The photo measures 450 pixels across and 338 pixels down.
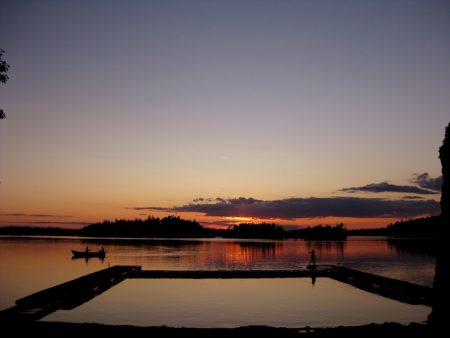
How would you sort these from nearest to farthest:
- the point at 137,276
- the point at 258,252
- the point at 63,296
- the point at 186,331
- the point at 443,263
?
1. the point at 443,263
2. the point at 186,331
3. the point at 63,296
4. the point at 137,276
5. the point at 258,252

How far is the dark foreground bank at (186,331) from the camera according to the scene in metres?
17.9

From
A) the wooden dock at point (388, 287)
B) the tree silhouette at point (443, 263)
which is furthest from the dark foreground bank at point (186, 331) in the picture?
the wooden dock at point (388, 287)

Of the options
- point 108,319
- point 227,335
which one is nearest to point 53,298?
point 108,319

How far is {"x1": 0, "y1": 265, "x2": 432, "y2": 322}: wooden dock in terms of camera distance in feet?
84.9

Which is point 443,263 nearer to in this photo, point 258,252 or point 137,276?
point 137,276

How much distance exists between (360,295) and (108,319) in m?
20.4

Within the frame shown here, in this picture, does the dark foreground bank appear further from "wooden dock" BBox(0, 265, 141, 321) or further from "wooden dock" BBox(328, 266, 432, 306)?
"wooden dock" BBox(328, 266, 432, 306)

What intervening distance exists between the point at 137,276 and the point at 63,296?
51.3 feet

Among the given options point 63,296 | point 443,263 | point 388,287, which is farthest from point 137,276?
point 443,263

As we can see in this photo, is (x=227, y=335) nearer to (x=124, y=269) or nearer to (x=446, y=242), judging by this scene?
(x=446, y=242)

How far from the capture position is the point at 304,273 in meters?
46.6

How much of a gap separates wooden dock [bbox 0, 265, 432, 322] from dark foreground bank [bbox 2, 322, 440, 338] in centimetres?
327

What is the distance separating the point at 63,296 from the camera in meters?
30.9

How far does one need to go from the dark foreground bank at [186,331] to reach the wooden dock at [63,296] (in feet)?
12.2
